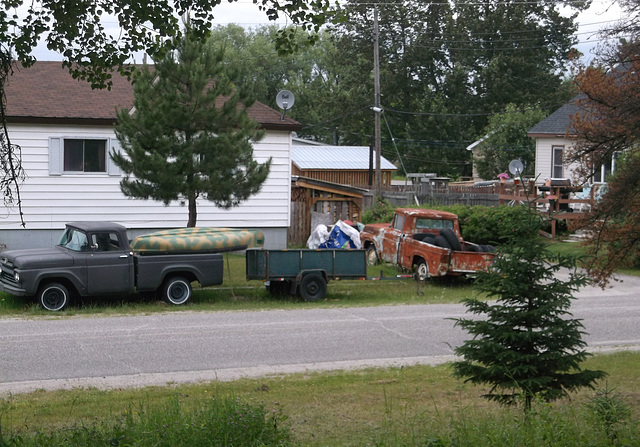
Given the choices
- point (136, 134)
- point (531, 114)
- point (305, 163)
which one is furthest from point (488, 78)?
point (136, 134)

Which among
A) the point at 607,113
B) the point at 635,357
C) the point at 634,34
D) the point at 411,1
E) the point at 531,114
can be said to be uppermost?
the point at 411,1

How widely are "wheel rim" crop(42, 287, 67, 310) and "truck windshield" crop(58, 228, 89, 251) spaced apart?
0.92m

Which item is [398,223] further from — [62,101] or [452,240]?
[62,101]

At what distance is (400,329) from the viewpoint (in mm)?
13484

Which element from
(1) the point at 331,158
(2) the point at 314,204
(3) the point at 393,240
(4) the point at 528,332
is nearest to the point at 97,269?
(3) the point at 393,240

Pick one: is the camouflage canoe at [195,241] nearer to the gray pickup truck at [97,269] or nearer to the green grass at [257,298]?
the gray pickup truck at [97,269]

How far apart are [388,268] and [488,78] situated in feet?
127

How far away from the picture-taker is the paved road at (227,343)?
399 inches

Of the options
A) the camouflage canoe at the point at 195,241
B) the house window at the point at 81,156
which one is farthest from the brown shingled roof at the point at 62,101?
the camouflage canoe at the point at 195,241

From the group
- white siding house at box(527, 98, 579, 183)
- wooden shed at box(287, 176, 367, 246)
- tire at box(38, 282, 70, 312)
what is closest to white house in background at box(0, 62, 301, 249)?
wooden shed at box(287, 176, 367, 246)

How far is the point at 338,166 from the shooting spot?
4759 cm

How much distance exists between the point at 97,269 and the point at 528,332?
1052 centimetres

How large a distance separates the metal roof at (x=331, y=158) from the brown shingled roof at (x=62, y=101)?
20.5 metres

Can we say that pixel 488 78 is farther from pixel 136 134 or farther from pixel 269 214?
pixel 136 134
